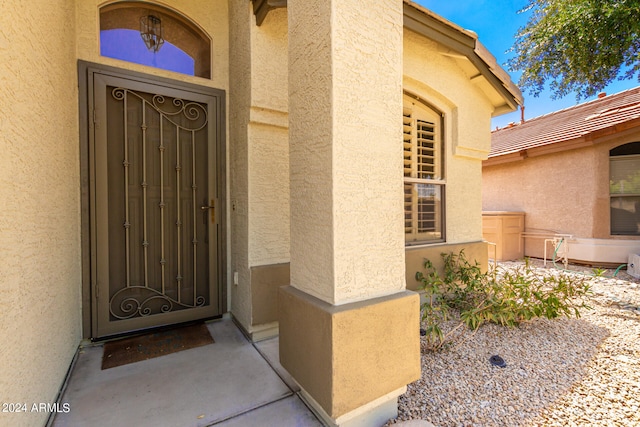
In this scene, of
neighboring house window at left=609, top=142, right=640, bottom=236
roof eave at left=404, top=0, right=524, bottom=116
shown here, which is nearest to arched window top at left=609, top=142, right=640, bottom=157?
neighboring house window at left=609, top=142, right=640, bottom=236

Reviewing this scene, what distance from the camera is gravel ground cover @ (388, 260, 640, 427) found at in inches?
90.0

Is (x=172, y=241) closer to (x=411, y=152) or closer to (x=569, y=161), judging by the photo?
(x=411, y=152)

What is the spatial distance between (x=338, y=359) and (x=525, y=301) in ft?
10.7

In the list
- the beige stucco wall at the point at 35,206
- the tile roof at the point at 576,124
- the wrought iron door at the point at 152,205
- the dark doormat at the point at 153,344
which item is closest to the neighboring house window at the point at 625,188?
the tile roof at the point at 576,124

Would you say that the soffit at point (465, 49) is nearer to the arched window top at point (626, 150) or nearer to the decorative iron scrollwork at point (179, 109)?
the decorative iron scrollwork at point (179, 109)

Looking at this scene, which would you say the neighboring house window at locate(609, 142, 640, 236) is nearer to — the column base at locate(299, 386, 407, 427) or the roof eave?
the roof eave

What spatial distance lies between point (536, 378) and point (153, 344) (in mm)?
4154

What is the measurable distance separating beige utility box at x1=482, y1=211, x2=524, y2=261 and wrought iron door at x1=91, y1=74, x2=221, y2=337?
8807 millimetres

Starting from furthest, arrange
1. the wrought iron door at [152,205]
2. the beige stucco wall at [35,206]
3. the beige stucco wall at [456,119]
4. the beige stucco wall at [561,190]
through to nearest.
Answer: the beige stucco wall at [561,190] < the beige stucco wall at [456,119] < the wrought iron door at [152,205] < the beige stucco wall at [35,206]

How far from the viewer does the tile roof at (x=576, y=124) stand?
750 centimetres

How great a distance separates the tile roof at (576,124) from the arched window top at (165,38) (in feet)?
32.6

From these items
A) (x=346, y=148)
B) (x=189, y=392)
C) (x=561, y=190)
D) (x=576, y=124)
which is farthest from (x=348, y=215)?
(x=576, y=124)

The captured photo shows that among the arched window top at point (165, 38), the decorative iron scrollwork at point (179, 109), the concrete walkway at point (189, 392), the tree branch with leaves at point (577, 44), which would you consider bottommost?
the concrete walkway at point (189, 392)

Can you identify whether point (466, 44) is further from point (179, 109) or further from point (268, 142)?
point (179, 109)
